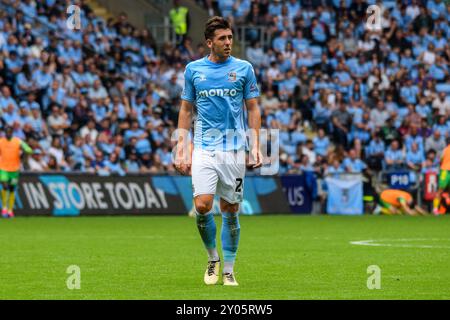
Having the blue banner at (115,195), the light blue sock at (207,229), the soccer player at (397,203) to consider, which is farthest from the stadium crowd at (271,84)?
the light blue sock at (207,229)

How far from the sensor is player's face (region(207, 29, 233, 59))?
12.0 m

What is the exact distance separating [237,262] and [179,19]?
77.6 ft

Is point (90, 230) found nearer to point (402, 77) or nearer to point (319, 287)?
point (319, 287)

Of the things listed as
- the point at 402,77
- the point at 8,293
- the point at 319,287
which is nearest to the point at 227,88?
the point at 319,287

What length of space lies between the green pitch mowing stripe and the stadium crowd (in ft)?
18.9

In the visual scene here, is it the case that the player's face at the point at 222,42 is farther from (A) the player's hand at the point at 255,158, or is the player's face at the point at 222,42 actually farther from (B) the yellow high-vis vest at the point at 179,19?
(B) the yellow high-vis vest at the point at 179,19

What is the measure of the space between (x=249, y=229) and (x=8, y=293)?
13128 millimetres

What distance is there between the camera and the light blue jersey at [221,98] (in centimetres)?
1223

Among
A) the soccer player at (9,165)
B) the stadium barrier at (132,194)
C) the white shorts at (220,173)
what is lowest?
the stadium barrier at (132,194)

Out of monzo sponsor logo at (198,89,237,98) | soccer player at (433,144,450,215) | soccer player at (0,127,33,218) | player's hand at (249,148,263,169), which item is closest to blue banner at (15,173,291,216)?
soccer player at (0,127,33,218)

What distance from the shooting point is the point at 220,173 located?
40.2 feet

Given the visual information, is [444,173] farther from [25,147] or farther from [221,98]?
[221,98]

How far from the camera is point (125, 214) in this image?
1193 inches

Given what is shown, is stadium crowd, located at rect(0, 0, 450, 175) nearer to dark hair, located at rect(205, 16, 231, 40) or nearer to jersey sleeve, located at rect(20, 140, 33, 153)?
jersey sleeve, located at rect(20, 140, 33, 153)
